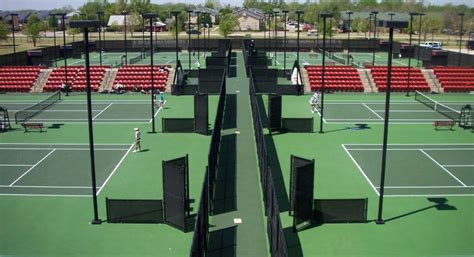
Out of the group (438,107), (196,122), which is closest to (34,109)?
(196,122)

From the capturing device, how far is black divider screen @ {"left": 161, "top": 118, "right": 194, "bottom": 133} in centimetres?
3259

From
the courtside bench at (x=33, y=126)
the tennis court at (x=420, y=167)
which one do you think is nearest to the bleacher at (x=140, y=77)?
the courtside bench at (x=33, y=126)

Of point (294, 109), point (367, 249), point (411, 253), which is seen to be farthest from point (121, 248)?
point (294, 109)

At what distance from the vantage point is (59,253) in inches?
655

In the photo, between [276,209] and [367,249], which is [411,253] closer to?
[367,249]

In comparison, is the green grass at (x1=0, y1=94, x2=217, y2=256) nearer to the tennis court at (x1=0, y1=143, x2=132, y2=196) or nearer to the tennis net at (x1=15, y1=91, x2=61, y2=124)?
the tennis court at (x1=0, y1=143, x2=132, y2=196)

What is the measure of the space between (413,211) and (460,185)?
435 cm

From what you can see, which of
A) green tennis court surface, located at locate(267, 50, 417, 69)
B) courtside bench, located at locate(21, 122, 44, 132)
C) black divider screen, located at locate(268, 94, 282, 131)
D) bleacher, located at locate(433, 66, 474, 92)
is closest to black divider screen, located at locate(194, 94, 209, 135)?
black divider screen, located at locate(268, 94, 282, 131)

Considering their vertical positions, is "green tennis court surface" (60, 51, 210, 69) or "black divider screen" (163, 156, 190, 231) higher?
"green tennis court surface" (60, 51, 210, 69)

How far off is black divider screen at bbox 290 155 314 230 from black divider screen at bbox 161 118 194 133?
14.7 meters

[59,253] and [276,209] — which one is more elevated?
[276,209]

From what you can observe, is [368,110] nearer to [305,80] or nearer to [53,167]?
[305,80]

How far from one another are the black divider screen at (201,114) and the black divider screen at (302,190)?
44.2ft

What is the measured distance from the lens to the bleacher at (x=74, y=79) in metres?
48.7
